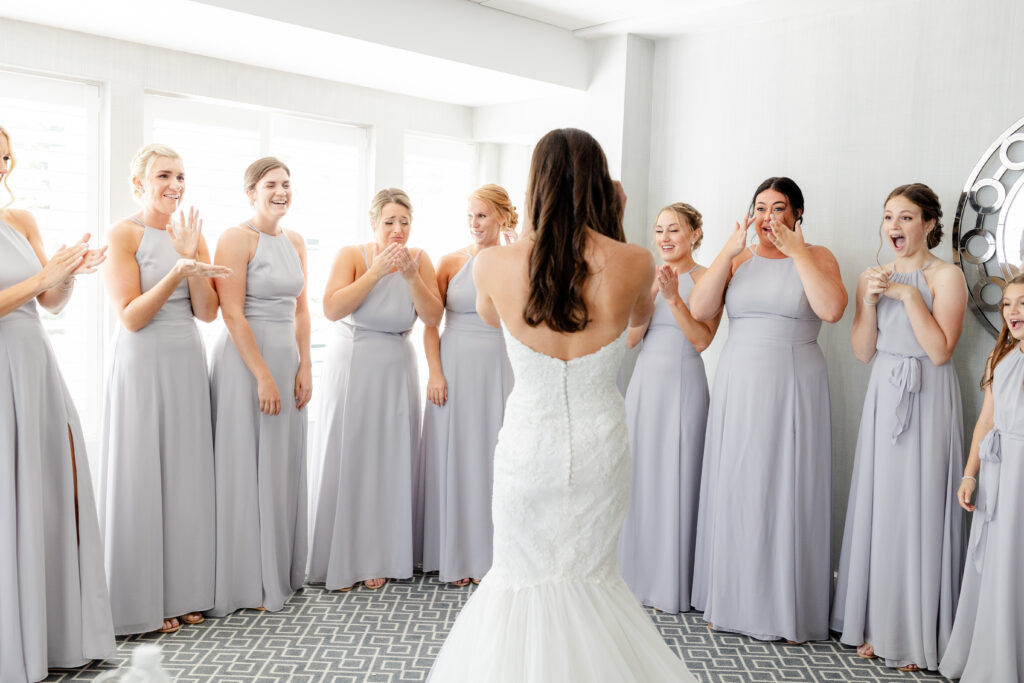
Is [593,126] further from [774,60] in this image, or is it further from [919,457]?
[919,457]

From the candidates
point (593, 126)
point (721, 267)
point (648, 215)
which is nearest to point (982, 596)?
point (721, 267)

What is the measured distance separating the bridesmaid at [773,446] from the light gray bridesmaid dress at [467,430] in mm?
1090

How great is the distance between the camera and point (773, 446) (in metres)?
3.71

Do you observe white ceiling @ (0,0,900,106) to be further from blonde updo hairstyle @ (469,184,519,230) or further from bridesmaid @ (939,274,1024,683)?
bridesmaid @ (939,274,1024,683)

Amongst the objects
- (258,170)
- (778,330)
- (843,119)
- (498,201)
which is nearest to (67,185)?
(258,170)

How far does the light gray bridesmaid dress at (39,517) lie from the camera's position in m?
2.93

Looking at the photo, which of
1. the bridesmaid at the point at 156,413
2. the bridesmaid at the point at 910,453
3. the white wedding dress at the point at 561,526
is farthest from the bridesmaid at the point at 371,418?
the bridesmaid at the point at 910,453

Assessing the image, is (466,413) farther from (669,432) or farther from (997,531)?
(997,531)

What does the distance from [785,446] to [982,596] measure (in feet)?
2.97

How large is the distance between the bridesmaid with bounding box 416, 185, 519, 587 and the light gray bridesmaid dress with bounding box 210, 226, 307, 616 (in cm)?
71

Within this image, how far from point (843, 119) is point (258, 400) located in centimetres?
306

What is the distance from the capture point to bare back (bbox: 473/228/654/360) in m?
2.30

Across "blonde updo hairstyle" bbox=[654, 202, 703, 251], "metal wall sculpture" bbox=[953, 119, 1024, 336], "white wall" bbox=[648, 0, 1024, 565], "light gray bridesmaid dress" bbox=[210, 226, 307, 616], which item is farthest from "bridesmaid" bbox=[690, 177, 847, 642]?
"light gray bridesmaid dress" bbox=[210, 226, 307, 616]

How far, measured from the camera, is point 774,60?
4.49 meters
